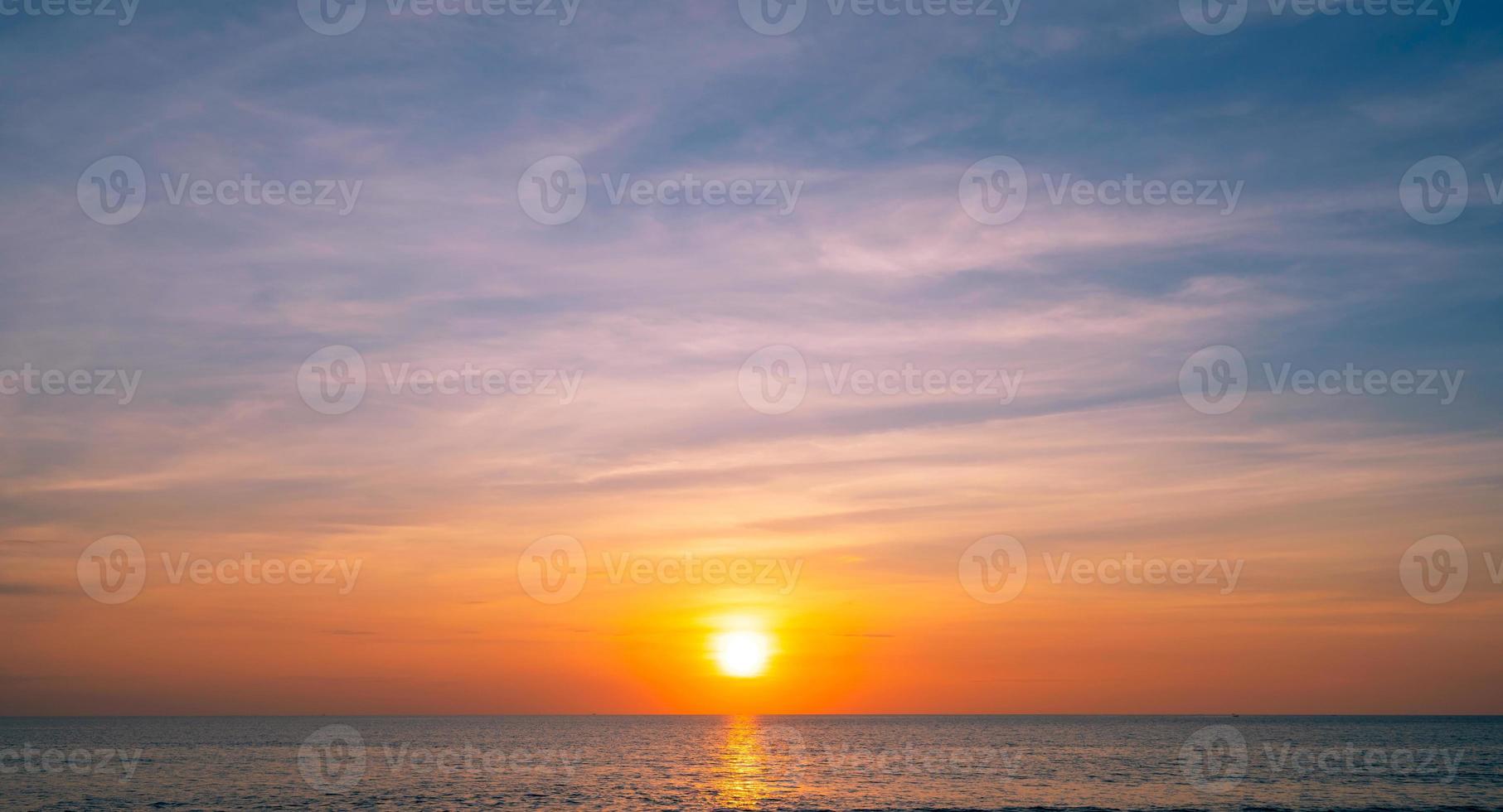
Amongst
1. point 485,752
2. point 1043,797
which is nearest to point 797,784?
point 1043,797

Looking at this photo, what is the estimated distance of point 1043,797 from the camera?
8119cm

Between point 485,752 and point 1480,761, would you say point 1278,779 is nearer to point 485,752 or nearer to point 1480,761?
point 1480,761

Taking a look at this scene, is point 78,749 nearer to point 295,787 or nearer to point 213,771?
point 213,771

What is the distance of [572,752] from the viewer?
16112 cm

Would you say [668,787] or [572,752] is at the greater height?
[572,752]

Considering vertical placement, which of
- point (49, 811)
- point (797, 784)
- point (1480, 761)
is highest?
point (1480, 761)

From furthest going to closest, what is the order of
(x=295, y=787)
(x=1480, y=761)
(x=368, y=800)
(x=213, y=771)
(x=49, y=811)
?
(x=1480, y=761)
(x=213, y=771)
(x=295, y=787)
(x=368, y=800)
(x=49, y=811)

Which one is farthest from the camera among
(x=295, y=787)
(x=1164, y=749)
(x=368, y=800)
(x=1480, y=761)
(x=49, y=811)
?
(x=1164, y=749)

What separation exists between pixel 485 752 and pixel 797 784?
273 feet

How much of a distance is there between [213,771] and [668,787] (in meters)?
55.5

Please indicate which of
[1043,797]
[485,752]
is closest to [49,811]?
[1043,797]

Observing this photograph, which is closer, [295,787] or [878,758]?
[295,787]

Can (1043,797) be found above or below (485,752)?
below

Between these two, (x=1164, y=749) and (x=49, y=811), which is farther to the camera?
(x=1164, y=749)
